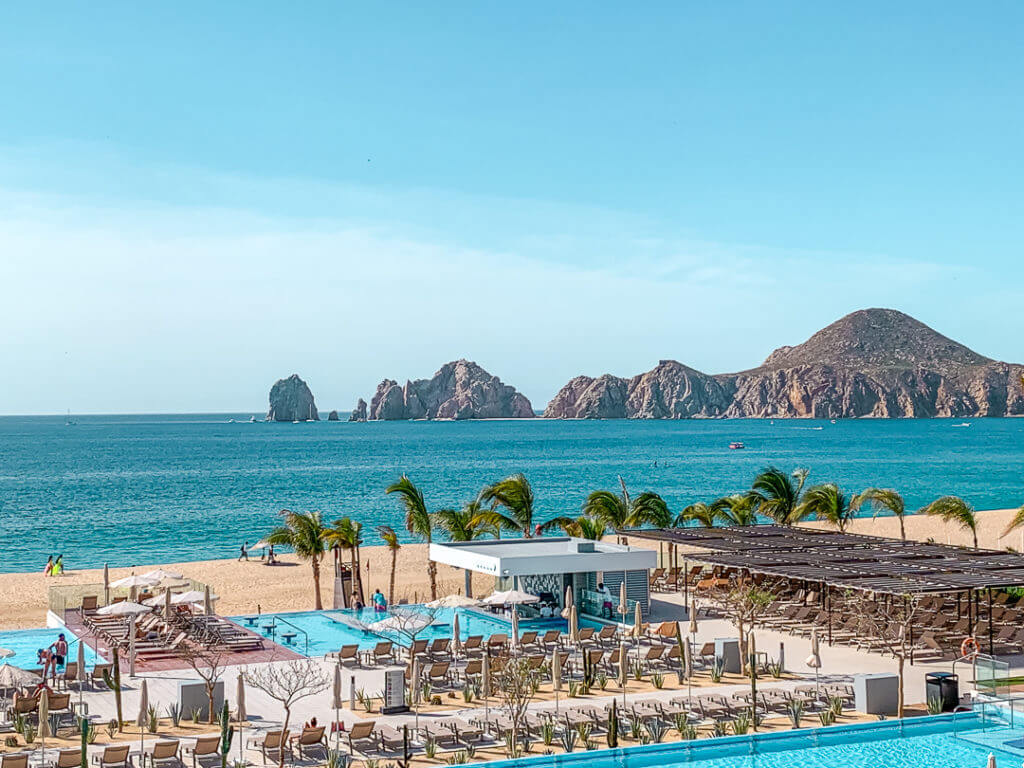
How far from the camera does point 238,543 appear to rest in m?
65.5

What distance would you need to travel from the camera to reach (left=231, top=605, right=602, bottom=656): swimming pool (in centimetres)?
2841

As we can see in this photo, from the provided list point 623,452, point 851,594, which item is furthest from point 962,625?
point 623,452

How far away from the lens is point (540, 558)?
30062 mm

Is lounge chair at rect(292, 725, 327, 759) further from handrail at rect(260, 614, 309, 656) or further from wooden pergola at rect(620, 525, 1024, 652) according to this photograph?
wooden pergola at rect(620, 525, 1024, 652)

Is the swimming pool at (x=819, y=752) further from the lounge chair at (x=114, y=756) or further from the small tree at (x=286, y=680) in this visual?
the lounge chair at (x=114, y=756)

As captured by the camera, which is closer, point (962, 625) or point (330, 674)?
point (330, 674)

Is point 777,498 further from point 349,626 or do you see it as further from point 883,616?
point 349,626

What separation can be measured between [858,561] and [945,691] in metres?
8.05

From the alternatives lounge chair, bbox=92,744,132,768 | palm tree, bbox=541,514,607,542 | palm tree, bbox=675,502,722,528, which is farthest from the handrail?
palm tree, bbox=675,502,722,528

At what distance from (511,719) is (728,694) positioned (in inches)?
189

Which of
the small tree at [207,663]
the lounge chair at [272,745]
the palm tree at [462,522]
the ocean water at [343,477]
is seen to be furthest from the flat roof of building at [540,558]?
the ocean water at [343,477]

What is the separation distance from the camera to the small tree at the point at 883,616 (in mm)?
25719

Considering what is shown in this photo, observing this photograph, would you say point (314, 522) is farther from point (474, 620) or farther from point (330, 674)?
point (330, 674)

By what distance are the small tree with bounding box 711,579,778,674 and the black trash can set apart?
3.28m
